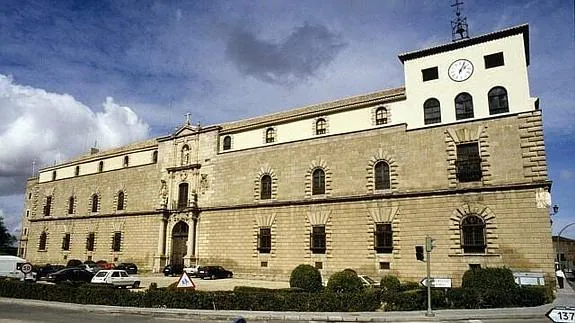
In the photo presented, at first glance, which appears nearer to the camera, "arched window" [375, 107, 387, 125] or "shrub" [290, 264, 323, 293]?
"shrub" [290, 264, 323, 293]

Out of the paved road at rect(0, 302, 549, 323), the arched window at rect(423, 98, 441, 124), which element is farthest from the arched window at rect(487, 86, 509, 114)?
the paved road at rect(0, 302, 549, 323)

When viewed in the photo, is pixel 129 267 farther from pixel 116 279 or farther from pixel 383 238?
pixel 383 238

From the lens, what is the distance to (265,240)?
3634 cm

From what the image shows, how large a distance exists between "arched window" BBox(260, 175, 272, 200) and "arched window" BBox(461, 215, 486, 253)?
1538cm

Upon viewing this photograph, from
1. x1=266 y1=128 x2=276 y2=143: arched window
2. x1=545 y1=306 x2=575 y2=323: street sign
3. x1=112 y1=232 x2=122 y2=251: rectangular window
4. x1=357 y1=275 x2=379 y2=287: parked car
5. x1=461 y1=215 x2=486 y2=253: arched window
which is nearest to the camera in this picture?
x1=545 y1=306 x2=575 y2=323: street sign

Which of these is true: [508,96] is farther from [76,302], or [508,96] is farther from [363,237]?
[76,302]

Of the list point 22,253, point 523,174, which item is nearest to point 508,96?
point 523,174

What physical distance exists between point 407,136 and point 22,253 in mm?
59417

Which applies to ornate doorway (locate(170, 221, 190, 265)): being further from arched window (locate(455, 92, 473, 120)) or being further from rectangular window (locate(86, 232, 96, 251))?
arched window (locate(455, 92, 473, 120))

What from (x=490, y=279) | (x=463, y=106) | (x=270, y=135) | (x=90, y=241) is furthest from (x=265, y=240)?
(x=90, y=241)

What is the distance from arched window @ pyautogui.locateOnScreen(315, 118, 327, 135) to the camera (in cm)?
3612

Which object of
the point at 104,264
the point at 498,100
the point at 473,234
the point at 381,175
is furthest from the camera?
the point at 104,264

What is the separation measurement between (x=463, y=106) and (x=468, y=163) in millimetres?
3857

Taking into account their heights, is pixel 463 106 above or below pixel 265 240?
above
